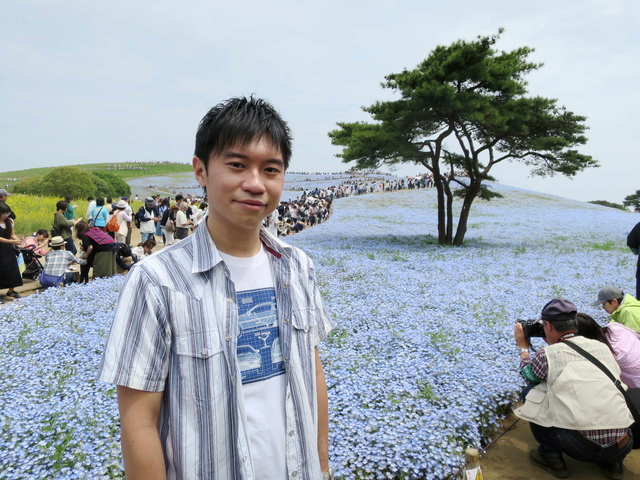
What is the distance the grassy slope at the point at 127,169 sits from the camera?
266ft

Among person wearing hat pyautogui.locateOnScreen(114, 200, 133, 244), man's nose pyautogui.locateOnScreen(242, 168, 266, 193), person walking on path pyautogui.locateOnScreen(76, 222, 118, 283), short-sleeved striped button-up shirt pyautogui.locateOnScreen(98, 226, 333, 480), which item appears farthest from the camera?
person wearing hat pyautogui.locateOnScreen(114, 200, 133, 244)

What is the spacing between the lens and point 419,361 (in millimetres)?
4582

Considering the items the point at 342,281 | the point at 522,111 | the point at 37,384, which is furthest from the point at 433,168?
the point at 37,384

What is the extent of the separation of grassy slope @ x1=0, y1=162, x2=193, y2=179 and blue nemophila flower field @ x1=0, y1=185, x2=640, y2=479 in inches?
3128

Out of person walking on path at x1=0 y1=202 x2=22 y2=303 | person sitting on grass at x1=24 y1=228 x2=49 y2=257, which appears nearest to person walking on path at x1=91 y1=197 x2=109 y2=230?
person sitting on grass at x1=24 y1=228 x2=49 y2=257

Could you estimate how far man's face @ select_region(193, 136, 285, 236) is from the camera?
1.29 metres

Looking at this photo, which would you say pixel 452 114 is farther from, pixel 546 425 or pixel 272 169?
pixel 272 169

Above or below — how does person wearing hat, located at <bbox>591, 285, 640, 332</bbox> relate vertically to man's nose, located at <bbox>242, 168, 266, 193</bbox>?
below

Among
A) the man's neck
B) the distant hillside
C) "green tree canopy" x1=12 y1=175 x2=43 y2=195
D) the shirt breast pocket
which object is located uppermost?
the distant hillside

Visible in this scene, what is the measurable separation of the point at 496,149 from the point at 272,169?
1602 cm

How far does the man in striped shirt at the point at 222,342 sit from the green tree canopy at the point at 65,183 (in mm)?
55550

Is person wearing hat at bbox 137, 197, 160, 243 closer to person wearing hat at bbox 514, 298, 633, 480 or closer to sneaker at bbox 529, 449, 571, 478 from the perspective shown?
person wearing hat at bbox 514, 298, 633, 480

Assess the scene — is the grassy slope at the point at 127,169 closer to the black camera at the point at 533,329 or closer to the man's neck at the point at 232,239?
the black camera at the point at 533,329

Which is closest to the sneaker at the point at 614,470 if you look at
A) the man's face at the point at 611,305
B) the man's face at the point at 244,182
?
the man's face at the point at 611,305
